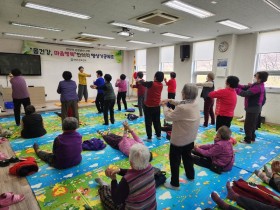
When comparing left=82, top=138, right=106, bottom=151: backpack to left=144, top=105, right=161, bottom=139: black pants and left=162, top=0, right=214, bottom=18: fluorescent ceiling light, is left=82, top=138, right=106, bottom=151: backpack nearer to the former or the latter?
left=144, top=105, right=161, bottom=139: black pants

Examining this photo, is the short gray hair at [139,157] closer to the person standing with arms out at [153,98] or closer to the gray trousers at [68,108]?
the person standing with arms out at [153,98]

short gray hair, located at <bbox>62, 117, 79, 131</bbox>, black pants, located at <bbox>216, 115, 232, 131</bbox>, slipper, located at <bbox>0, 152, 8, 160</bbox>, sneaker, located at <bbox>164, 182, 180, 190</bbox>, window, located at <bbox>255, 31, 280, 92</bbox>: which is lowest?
sneaker, located at <bbox>164, 182, 180, 190</bbox>

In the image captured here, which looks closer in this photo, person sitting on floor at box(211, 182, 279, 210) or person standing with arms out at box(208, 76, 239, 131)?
person sitting on floor at box(211, 182, 279, 210)

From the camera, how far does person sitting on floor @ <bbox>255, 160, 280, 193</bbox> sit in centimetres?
236

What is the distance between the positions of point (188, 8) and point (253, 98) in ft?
7.19

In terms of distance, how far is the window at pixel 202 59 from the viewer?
7050 mm

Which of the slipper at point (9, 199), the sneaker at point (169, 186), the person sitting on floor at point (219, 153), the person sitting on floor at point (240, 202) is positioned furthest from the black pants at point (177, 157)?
the slipper at point (9, 199)

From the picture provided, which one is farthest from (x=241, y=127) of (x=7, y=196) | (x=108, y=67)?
(x=108, y=67)

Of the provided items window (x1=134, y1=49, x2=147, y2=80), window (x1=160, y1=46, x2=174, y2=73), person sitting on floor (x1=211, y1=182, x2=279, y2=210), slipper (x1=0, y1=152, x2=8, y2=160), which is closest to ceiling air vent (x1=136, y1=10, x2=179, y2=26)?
person sitting on floor (x1=211, y1=182, x2=279, y2=210)

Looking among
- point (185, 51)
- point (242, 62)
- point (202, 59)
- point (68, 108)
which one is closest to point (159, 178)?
point (68, 108)

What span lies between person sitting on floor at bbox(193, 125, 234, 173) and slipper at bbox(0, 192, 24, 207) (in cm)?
245

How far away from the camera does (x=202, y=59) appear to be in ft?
23.9

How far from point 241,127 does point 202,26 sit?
9.75 ft

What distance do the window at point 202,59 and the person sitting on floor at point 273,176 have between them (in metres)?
5.16
